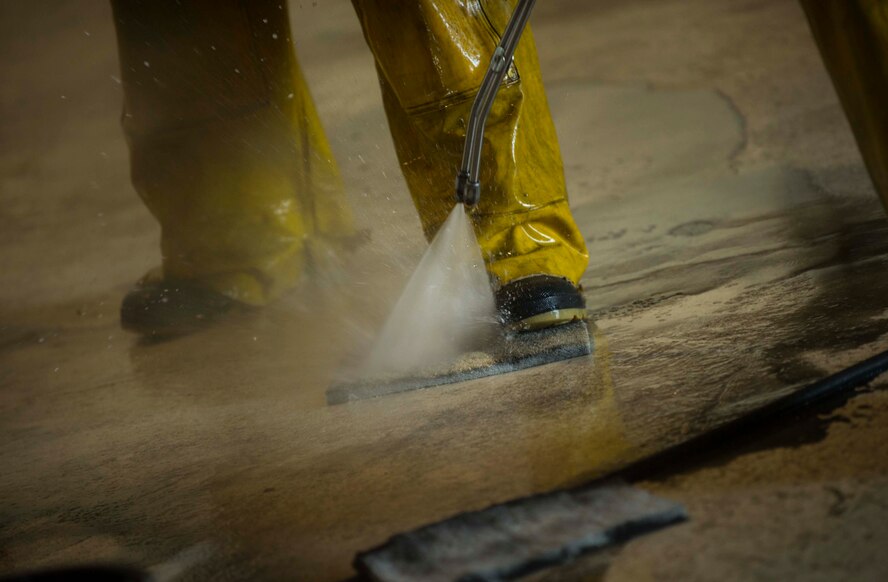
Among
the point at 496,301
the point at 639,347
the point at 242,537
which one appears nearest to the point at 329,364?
the point at 496,301

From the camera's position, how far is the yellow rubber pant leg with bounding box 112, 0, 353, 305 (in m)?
2.22

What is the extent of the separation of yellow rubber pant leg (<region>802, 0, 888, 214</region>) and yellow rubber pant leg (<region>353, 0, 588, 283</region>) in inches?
19.8

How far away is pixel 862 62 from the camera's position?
54.6 inches

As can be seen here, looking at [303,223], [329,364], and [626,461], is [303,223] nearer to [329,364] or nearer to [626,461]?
[329,364]

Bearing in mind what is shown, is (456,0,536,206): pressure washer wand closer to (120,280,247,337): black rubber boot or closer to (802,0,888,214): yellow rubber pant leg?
(802,0,888,214): yellow rubber pant leg

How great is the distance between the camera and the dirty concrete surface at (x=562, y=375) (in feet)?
3.15

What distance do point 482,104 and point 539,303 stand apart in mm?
344

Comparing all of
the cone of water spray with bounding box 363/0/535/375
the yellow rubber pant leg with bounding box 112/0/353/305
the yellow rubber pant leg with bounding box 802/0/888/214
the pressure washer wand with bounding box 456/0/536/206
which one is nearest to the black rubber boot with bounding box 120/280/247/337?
the yellow rubber pant leg with bounding box 112/0/353/305

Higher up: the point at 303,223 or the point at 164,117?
the point at 164,117

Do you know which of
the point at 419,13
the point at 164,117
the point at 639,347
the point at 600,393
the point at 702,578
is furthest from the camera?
the point at 164,117

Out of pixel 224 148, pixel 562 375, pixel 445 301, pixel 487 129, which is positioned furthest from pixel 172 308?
pixel 562 375

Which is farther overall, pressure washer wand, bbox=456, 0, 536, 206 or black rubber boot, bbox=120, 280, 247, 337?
black rubber boot, bbox=120, 280, 247, 337

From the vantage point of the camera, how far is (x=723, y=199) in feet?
7.81

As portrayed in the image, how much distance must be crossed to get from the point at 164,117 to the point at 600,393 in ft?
4.75
